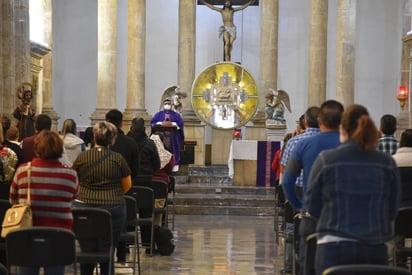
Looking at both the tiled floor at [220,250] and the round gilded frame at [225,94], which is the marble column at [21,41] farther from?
the round gilded frame at [225,94]

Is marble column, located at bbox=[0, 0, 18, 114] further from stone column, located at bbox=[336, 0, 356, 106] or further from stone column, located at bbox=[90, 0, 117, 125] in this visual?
stone column, located at bbox=[336, 0, 356, 106]

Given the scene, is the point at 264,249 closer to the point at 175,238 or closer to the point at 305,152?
the point at 175,238

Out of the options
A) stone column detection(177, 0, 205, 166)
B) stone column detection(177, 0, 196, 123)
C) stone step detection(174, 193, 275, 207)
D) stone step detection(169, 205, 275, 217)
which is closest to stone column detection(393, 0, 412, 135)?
stone column detection(177, 0, 205, 166)

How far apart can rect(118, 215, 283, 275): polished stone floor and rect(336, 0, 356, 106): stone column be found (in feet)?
24.9

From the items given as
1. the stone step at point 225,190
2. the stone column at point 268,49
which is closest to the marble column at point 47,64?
the stone column at point 268,49

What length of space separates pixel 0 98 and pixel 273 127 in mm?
7459

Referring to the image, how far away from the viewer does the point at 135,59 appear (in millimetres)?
24797

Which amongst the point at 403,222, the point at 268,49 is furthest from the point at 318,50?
the point at 403,222

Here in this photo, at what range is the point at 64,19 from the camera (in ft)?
96.5

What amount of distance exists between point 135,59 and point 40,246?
1881cm

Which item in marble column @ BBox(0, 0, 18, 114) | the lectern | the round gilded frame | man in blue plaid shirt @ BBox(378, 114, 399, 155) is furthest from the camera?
the round gilded frame

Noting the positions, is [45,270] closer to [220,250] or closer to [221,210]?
[220,250]

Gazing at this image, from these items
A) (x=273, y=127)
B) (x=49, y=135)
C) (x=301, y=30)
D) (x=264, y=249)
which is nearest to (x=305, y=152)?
(x=49, y=135)

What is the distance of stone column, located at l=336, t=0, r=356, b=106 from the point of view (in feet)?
79.3
